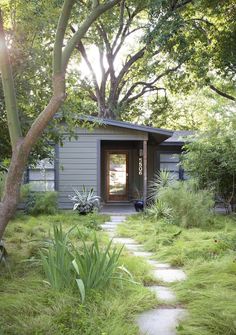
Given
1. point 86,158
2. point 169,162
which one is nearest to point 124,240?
point 86,158

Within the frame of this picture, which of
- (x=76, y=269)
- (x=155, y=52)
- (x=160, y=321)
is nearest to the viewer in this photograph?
(x=160, y=321)

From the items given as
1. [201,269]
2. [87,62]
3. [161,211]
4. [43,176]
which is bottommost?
[201,269]

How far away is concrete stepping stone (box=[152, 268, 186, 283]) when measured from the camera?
470 centimetres

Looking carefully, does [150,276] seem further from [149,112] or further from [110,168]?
[149,112]

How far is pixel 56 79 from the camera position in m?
3.23

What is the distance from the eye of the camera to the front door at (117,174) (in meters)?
15.6

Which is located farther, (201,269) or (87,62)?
(87,62)

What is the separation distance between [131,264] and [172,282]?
676 millimetres

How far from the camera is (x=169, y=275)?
194 inches

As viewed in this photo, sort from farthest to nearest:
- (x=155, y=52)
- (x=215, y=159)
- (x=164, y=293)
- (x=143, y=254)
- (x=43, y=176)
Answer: (x=43, y=176), (x=215, y=159), (x=155, y=52), (x=143, y=254), (x=164, y=293)

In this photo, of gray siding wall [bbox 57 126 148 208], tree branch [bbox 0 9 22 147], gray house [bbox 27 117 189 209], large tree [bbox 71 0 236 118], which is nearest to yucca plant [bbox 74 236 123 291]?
tree branch [bbox 0 9 22 147]

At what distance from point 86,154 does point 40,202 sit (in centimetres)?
231

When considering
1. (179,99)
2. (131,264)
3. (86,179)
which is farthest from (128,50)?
(131,264)

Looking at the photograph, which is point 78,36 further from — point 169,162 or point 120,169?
point 120,169
